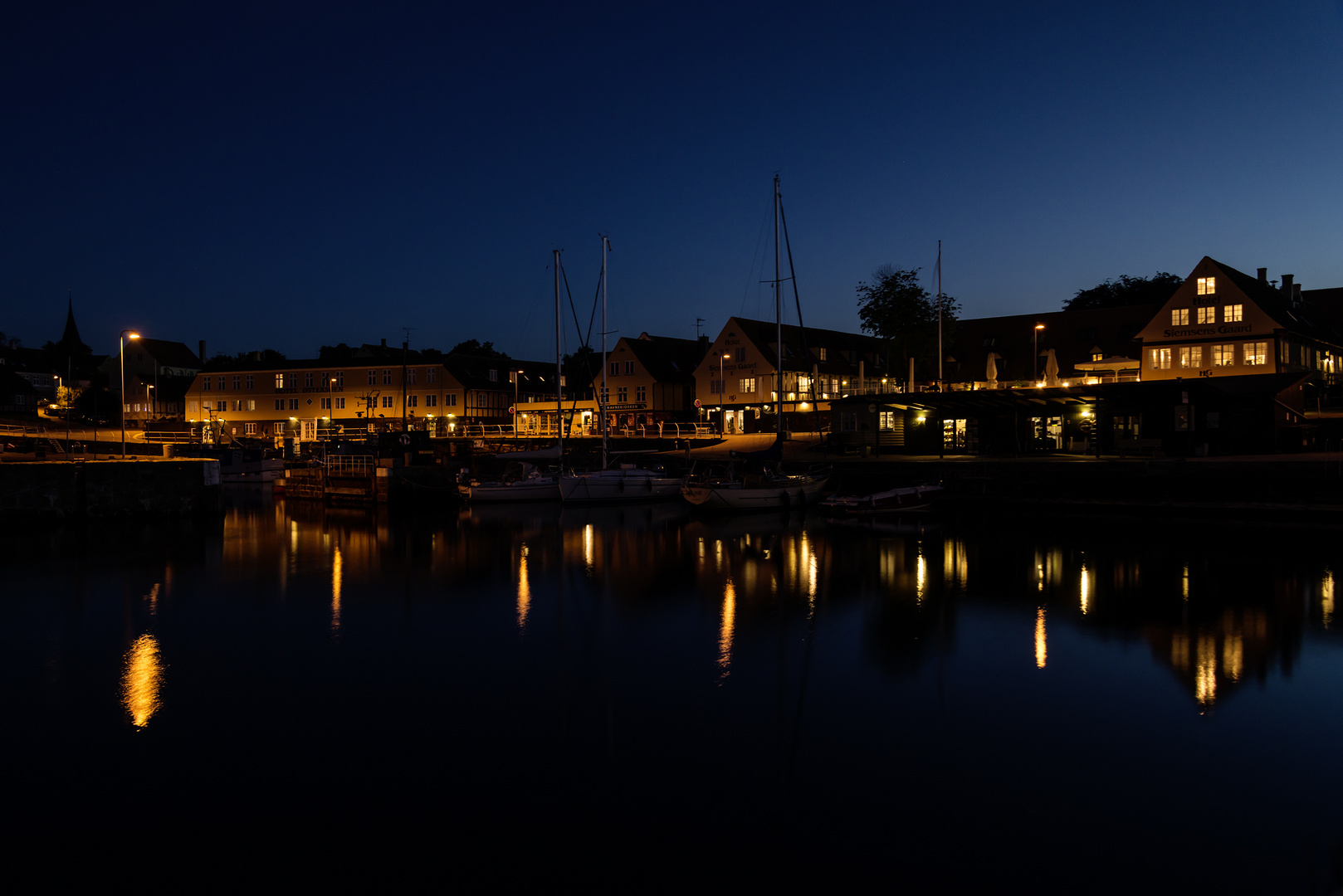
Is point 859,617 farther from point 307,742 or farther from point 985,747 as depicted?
point 307,742

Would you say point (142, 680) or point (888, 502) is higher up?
point (888, 502)

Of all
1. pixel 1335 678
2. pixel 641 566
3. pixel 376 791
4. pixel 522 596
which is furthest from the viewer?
pixel 641 566

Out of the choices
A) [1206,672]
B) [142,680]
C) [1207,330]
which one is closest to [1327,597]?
[1206,672]

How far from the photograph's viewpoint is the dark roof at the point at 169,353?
110250 millimetres

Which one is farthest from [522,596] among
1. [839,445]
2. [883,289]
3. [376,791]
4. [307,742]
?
[883,289]

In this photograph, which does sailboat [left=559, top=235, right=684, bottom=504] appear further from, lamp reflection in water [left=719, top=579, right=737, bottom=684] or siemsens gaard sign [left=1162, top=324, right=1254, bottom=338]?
siemsens gaard sign [left=1162, top=324, right=1254, bottom=338]

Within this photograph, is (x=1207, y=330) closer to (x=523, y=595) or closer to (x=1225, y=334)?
(x=1225, y=334)

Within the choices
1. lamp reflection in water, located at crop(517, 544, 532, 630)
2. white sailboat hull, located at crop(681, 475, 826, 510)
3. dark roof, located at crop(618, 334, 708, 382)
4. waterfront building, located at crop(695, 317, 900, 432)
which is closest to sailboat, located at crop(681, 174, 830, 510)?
white sailboat hull, located at crop(681, 475, 826, 510)

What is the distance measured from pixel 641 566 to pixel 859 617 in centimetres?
853

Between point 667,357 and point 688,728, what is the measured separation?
217 feet

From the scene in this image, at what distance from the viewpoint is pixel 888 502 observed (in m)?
37.2

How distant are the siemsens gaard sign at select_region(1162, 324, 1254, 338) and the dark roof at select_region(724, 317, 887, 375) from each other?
18585mm

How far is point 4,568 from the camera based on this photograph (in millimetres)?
23859

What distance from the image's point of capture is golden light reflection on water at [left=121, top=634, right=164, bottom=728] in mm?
12461
